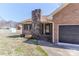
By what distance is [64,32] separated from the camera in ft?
16.9

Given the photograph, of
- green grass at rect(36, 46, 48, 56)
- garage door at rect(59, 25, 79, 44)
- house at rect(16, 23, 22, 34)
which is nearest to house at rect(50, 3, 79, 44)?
garage door at rect(59, 25, 79, 44)

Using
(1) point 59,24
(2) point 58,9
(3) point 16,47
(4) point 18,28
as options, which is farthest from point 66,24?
(3) point 16,47

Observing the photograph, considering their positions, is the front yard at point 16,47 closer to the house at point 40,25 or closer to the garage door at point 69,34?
the house at point 40,25

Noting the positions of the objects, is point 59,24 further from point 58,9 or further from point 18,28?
point 18,28

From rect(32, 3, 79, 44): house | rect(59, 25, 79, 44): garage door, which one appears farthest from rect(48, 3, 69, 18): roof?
rect(59, 25, 79, 44): garage door

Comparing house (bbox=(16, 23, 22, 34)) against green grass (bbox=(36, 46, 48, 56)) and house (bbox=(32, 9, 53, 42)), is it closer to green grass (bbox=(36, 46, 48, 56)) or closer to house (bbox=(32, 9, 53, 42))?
house (bbox=(32, 9, 53, 42))

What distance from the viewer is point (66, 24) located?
508cm

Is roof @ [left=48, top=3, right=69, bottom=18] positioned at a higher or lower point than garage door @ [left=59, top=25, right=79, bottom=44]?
higher

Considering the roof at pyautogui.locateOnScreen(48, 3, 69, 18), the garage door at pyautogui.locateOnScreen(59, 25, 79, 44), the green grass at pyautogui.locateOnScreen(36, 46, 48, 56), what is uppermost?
the roof at pyautogui.locateOnScreen(48, 3, 69, 18)

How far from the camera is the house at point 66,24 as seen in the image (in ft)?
16.3

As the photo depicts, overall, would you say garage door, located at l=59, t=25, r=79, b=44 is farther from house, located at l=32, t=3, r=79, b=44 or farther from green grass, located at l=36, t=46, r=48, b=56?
green grass, located at l=36, t=46, r=48, b=56

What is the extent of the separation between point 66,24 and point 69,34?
21 centimetres

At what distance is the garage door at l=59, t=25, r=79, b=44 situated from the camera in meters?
4.99

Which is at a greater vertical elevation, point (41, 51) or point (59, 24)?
point (59, 24)
